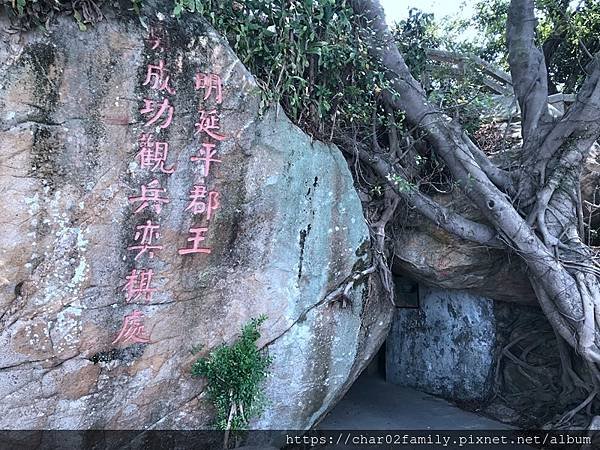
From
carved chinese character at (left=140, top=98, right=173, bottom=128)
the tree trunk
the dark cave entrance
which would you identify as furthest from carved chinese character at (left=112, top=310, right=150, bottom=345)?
the tree trunk

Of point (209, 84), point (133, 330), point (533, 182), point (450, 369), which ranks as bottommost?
point (450, 369)

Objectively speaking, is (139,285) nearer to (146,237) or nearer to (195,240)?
(146,237)

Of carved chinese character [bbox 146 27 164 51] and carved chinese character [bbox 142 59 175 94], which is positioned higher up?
carved chinese character [bbox 146 27 164 51]

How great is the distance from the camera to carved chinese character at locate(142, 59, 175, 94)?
10.8 ft

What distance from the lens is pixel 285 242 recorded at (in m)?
3.91

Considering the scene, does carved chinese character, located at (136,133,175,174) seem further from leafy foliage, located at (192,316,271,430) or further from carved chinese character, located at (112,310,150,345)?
leafy foliage, located at (192,316,271,430)

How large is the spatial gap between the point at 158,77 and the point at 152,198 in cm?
82

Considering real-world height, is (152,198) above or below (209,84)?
below

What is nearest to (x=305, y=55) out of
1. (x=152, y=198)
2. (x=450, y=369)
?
(x=152, y=198)

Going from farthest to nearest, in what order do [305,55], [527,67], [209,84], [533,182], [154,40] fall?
[527,67] → [533,182] → [305,55] → [209,84] → [154,40]

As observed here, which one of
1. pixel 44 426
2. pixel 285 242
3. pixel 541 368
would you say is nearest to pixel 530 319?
pixel 541 368

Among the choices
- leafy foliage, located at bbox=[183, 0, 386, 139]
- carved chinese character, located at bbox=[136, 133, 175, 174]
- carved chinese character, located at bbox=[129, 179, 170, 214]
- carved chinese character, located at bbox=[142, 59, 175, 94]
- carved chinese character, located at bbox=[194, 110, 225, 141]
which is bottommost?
carved chinese character, located at bbox=[129, 179, 170, 214]

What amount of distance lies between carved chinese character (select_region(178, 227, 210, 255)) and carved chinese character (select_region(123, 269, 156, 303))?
0.27m

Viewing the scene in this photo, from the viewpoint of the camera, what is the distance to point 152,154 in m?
3.35
